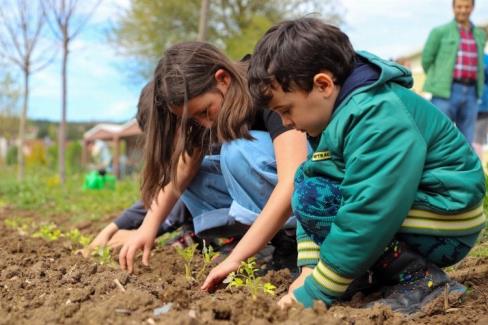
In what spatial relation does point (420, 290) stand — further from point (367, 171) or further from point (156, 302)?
point (156, 302)

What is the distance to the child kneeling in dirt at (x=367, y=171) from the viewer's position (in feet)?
5.97

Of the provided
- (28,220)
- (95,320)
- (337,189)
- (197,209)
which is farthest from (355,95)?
(28,220)

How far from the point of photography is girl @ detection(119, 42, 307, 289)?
2.68 metres

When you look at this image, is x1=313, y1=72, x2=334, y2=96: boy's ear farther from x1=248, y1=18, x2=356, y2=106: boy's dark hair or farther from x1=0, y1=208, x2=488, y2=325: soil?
x1=0, y1=208, x2=488, y2=325: soil

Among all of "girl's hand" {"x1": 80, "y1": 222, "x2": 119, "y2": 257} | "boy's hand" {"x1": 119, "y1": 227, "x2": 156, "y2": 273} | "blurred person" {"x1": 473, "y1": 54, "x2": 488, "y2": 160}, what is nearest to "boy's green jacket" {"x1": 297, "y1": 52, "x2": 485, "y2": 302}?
"boy's hand" {"x1": 119, "y1": 227, "x2": 156, "y2": 273}

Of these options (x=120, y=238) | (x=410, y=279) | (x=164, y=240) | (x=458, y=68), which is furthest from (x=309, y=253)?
(x=458, y=68)

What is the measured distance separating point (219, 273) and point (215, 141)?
0.91 metres

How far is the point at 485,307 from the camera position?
205 centimetres

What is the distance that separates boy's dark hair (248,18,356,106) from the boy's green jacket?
0.35 ft

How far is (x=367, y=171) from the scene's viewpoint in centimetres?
181

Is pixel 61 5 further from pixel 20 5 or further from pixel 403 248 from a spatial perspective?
pixel 403 248

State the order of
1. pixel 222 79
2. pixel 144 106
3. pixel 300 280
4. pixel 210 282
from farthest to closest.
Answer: pixel 144 106, pixel 222 79, pixel 210 282, pixel 300 280

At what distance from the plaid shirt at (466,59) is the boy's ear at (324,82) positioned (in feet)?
14.8

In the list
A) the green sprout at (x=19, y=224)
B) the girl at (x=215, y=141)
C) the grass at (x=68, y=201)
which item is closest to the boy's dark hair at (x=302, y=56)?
the girl at (x=215, y=141)
